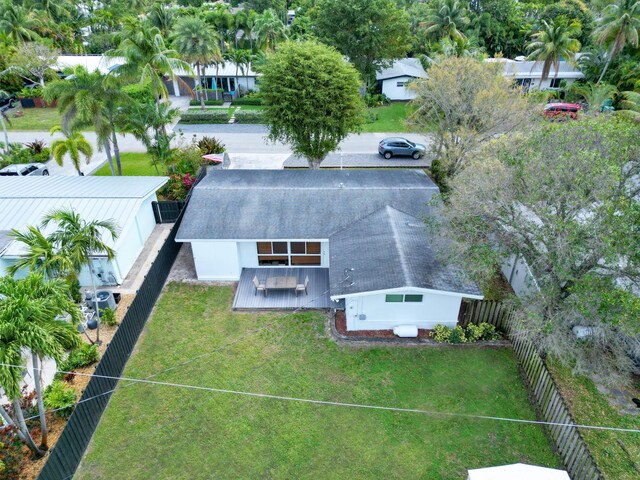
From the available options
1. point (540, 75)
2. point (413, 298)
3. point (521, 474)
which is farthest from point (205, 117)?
point (521, 474)

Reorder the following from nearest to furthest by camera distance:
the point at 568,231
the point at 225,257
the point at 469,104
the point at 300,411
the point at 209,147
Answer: the point at 568,231
the point at 300,411
the point at 225,257
the point at 469,104
the point at 209,147

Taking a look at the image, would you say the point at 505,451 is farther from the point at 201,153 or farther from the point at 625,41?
the point at 625,41

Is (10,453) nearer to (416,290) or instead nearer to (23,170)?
(416,290)

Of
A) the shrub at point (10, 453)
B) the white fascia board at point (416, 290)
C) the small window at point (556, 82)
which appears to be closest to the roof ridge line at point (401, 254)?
the white fascia board at point (416, 290)

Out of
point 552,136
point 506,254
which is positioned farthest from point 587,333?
point 552,136

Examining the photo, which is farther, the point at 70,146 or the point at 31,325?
the point at 70,146

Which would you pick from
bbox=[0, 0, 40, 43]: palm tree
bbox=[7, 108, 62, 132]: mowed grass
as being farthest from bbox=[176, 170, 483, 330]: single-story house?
bbox=[0, 0, 40, 43]: palm tree

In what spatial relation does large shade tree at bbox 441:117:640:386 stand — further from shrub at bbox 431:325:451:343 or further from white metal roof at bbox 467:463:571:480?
white metal roof at bbox 467:463:571:480

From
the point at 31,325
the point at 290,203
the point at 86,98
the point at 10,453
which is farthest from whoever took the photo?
the point at 86,98
